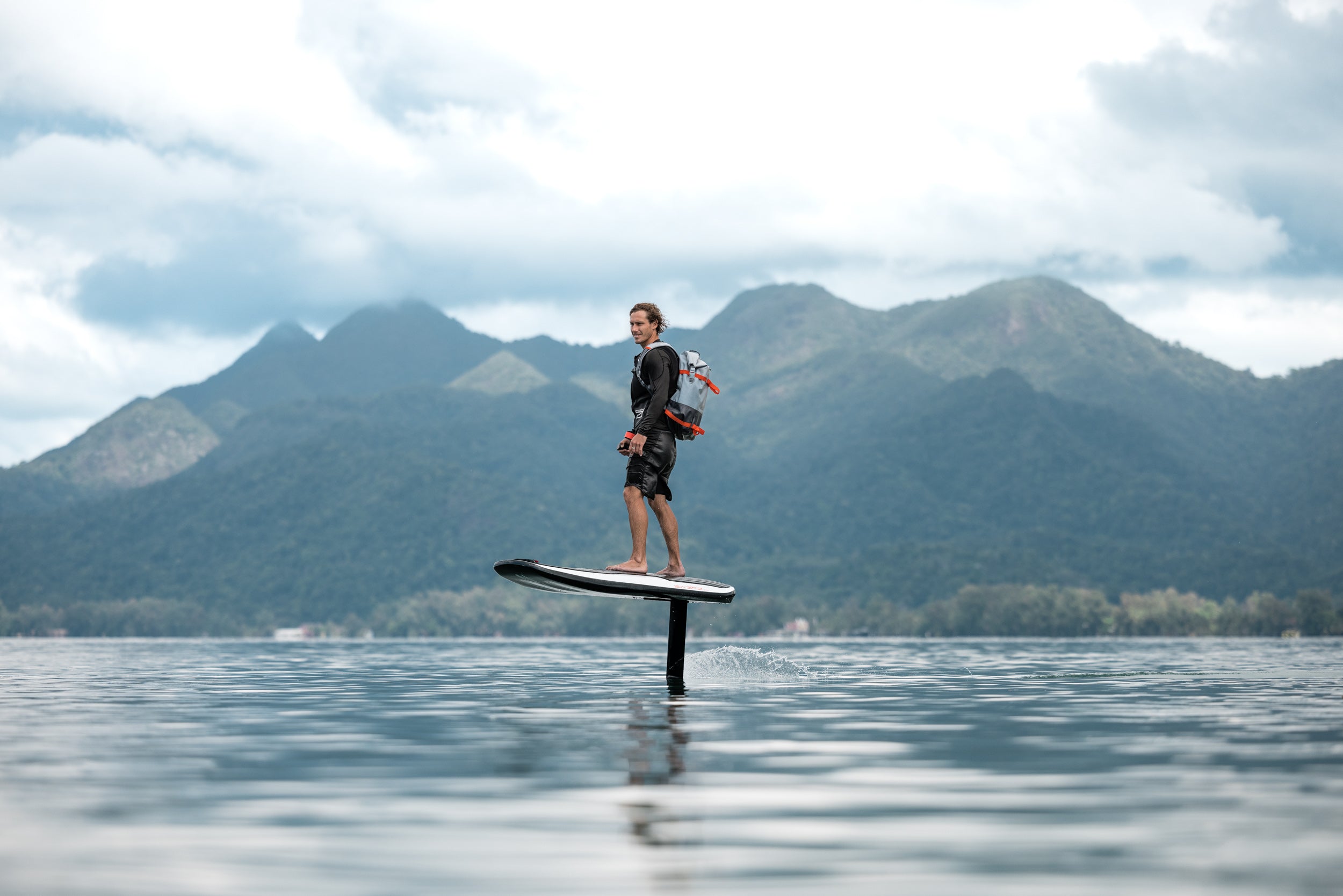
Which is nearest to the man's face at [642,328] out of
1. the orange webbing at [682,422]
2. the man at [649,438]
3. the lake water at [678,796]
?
the man at [649,438]

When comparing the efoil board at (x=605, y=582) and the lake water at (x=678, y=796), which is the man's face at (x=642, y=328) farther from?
the lake water at (x=678, y=796)

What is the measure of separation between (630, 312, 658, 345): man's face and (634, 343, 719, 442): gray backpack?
0.12 meters

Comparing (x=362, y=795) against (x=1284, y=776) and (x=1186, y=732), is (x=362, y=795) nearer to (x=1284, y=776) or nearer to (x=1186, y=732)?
(x=1284, y=776)

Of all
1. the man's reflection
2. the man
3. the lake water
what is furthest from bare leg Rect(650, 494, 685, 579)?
the man's reflection

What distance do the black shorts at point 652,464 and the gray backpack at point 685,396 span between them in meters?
0.25

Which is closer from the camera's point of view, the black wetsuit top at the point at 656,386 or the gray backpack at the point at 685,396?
the black wetsuit top at the point at 656,386

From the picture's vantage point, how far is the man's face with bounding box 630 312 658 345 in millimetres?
22109

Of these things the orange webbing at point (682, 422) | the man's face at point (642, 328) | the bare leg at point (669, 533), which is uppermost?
the man's face at point (642, 328)

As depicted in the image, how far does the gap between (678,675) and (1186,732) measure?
11.1 m

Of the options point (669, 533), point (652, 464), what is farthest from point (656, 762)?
point (669, 533)

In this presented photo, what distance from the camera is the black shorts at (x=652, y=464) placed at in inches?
852

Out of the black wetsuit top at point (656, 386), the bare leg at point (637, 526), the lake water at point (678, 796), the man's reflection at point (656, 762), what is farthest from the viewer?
the black wetsuit top at point (656, 386)

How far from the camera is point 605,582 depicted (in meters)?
21.1

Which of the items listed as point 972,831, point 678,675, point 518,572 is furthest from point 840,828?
point 678,675
